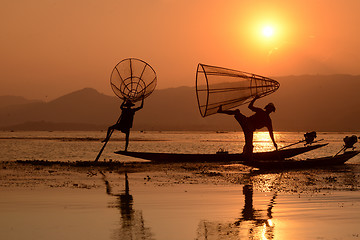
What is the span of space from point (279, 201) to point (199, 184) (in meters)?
5.53

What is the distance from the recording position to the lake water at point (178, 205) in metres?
12.3

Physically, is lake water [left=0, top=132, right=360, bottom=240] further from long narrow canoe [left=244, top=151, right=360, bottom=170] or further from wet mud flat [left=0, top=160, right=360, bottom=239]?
long narrow canoe [left=244, top=151, right=360, bottom=170]

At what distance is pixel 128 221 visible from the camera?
13.5 m

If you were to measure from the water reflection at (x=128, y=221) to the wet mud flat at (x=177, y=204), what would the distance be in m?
0.02

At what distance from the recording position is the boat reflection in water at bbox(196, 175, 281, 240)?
11.8m

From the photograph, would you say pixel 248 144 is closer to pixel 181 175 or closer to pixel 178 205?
pixel 181 175

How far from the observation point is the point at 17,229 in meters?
12.4

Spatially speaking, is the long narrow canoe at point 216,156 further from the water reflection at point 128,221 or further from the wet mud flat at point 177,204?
the water reflection at point 128,221

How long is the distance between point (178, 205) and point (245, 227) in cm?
396

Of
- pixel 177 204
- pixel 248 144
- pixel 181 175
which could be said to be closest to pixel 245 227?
pixel 177 204

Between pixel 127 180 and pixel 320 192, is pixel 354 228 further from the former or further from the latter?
pixel 127 180

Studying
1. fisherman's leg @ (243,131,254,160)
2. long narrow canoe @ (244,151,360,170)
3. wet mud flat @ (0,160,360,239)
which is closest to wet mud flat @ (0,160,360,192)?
wet mud flat @ (0,160,360,239)

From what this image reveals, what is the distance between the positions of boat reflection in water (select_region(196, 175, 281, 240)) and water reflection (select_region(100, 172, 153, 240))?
117 cm

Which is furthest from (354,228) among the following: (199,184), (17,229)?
(199,184)
